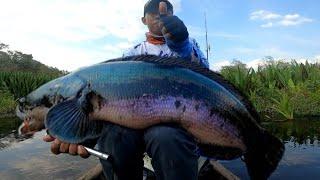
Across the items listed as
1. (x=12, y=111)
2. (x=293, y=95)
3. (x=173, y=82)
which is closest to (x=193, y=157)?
(x=173, y=82)

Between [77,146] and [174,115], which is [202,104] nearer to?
[174,115]

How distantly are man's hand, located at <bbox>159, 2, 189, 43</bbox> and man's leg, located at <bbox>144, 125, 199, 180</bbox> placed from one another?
723mm

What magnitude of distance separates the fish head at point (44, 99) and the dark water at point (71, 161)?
3.02 metres

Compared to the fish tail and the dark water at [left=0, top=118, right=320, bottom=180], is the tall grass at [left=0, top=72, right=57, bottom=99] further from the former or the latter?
the fish tail

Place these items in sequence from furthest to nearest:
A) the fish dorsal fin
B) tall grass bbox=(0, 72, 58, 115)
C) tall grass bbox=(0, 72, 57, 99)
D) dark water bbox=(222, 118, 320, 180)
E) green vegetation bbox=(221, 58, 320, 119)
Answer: tall grass bbox=(0, 72, 57, 99), tall grass bbox=(0, 72, 58, 115), green vegetation bbox=(221, 58, 320, 119), dark water bbox=(222, 118, 320, 180), the fish dorsal fin

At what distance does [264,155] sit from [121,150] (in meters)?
0.81

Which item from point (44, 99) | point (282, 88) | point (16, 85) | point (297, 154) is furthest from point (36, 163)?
point (16, 85)

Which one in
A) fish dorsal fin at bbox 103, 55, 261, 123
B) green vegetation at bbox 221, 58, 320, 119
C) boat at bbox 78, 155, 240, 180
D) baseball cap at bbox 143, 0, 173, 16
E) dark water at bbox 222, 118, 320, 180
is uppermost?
baseball cap at bbox 143, 0, 173, 16

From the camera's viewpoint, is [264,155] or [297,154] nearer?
[264,155]

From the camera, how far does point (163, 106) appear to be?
2.50 metres

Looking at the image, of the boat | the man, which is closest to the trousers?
the man

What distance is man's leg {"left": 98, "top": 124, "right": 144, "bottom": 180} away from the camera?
2.60 metres

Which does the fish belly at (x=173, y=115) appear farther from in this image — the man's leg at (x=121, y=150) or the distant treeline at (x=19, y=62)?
the distant treeline at (x=19, y=62)

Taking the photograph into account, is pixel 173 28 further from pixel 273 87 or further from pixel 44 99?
A: pixel 273 87
